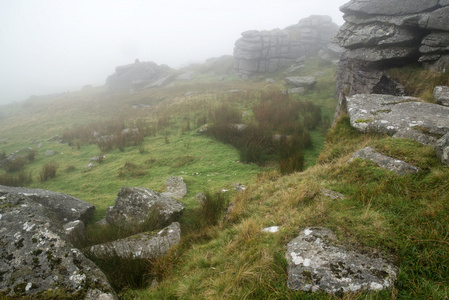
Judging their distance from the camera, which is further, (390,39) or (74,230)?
(390,39)

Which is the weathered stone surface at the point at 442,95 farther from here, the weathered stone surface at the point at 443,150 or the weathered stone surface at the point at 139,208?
the weathered stone surface at the point at 139,208

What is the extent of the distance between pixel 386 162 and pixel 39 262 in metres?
4.95

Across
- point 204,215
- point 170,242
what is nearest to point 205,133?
point 204,215

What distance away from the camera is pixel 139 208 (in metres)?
4.57

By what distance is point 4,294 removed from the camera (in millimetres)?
2098

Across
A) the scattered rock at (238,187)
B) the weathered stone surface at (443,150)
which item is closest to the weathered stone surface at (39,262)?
the scattered rock at (238,187)

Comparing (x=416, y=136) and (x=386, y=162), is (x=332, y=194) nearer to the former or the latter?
(x=386, y=162)

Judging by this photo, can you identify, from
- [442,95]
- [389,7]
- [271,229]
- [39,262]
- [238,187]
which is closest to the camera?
[39,262]

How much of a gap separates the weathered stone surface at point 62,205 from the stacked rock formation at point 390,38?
1074cm

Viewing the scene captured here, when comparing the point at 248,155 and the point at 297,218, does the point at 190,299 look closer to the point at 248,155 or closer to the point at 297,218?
the point at 297,218

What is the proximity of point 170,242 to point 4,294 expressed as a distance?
1.93 m

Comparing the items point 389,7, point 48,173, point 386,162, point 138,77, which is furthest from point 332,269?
point 138,77

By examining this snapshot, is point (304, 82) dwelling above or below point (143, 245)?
above

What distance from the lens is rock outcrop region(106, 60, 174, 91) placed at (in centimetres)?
3325
